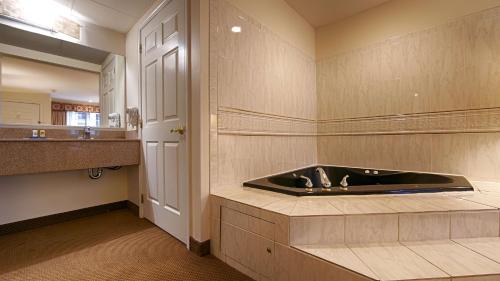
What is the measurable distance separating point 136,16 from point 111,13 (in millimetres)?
222

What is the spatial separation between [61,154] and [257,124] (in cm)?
164

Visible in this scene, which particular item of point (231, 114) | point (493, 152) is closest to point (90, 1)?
point (231, 114)

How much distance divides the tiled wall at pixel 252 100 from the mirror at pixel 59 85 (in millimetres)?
1506

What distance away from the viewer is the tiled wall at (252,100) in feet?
5.22

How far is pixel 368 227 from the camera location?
3.53 feet

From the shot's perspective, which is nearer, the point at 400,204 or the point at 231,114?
the point at 400,204

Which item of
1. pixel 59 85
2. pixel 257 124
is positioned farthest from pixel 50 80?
pixel 257 124

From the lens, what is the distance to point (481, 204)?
1167 mm

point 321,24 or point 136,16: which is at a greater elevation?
point 321,24

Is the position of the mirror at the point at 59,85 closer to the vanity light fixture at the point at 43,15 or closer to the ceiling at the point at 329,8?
the vanity light fixture at the point at 43,15

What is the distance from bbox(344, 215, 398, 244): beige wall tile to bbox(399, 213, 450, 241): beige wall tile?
0.15ft

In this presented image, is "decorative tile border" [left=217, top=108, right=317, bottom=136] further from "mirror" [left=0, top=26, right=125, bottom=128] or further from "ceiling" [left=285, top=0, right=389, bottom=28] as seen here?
"mirror" [left=0, top=26, right=125, bottom=128]

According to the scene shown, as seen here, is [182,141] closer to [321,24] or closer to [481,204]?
[481,204]

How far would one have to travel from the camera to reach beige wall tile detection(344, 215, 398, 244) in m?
1.07
